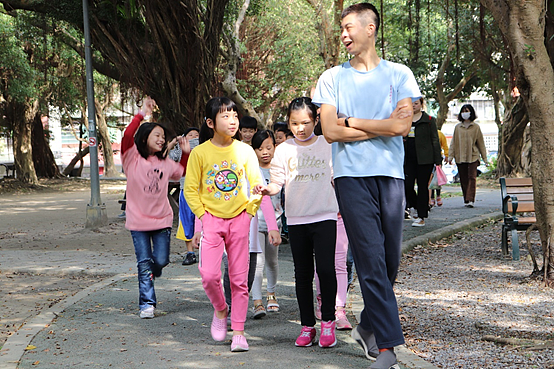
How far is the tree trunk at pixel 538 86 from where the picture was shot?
614 centimetres

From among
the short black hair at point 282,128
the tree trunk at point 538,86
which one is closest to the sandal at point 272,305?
the short black hair at point 282,128

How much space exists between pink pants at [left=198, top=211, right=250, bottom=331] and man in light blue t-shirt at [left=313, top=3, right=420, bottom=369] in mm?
1085

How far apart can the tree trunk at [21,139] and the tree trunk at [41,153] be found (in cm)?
260

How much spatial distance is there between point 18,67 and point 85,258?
19.7 metres

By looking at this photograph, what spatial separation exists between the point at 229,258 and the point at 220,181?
559 millimetres

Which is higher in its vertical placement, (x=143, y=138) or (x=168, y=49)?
(x=168, y=49)

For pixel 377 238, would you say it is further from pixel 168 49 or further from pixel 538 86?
pixel 168 49

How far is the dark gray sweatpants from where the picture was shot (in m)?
3.80

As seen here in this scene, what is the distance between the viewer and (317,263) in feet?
15.5

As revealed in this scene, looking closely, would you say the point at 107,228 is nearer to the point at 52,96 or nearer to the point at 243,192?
the point at 243,192

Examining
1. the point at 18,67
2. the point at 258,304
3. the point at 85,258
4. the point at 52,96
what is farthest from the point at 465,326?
the point at 52,96

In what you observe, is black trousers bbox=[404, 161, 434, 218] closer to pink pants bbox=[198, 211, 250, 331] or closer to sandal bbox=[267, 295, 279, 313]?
sandal bbox=[267, 295, 279, 313]

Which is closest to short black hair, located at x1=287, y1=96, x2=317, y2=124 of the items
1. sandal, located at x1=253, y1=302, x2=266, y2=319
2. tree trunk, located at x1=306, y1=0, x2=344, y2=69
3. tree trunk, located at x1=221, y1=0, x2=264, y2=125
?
sandal, located at x1=253, y1=302, x2=266, y2=319

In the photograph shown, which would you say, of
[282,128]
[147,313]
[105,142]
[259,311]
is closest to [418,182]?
[282,128]
